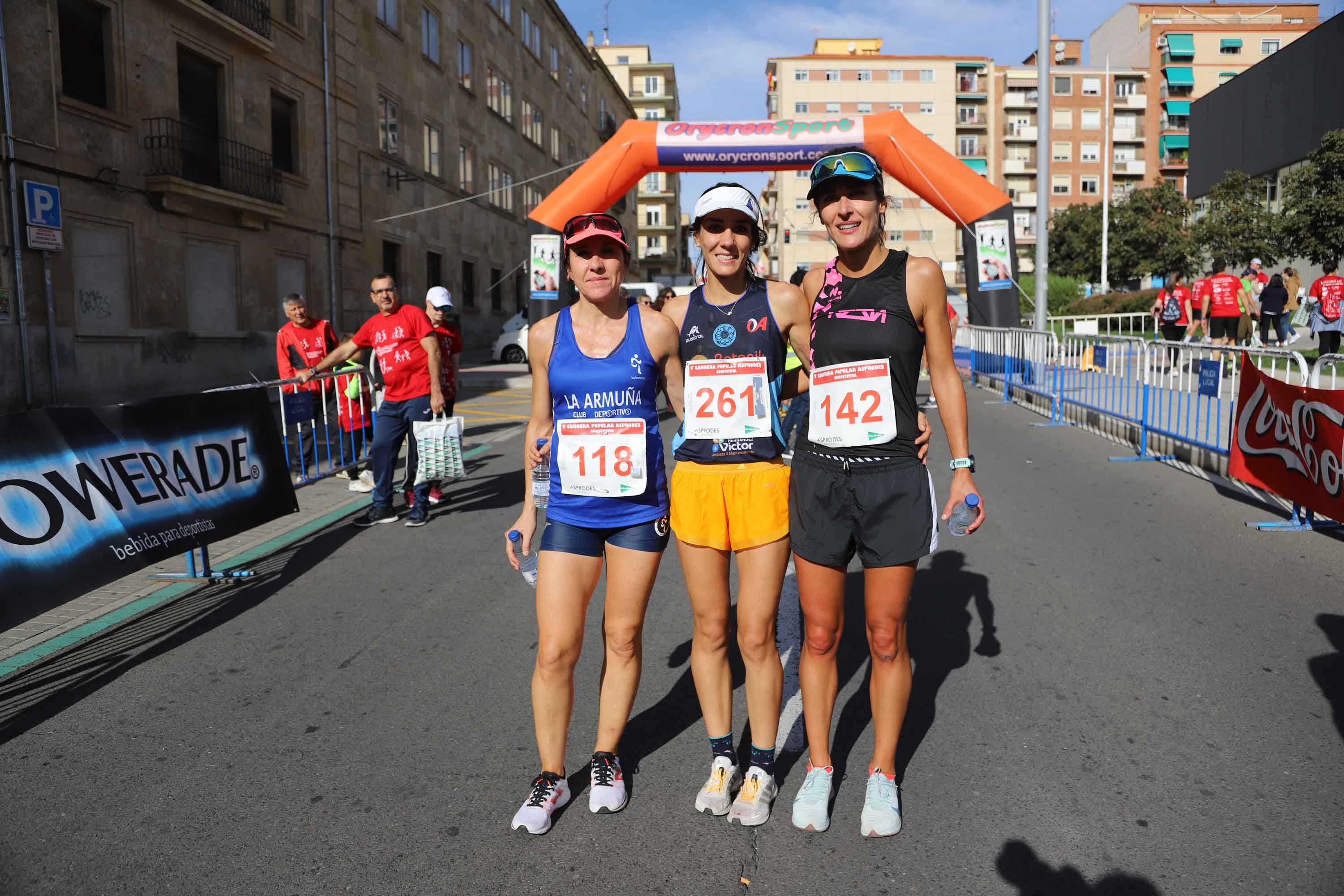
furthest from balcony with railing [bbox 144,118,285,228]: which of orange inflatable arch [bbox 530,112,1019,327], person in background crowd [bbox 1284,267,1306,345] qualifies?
person in background crowd [bbox 1284,267,1306,345]

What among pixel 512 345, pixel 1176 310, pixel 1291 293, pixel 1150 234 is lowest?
pixel 512 345

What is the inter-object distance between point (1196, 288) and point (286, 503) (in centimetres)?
1860

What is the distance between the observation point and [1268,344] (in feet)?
70.1

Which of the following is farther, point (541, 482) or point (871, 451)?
point (541, 482)

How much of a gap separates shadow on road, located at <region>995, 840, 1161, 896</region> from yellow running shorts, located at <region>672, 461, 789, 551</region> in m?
1.16

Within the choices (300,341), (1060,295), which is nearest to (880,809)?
(300,341)

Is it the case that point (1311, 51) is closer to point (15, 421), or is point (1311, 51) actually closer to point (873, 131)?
point (873, 131)

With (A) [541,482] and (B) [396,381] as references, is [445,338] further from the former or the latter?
(A) [541,482]

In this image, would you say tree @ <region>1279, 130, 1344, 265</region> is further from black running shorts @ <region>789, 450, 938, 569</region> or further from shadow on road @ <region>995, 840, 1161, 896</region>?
shadow on road @ <region>995, 840, 1161, 896</region>

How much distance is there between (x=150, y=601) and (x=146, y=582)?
490 mm

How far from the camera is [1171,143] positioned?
86.1m

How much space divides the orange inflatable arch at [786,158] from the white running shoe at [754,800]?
1266 cm

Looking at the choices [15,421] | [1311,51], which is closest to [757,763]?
[15,421]

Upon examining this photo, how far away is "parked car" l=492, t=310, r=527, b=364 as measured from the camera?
3109cm
